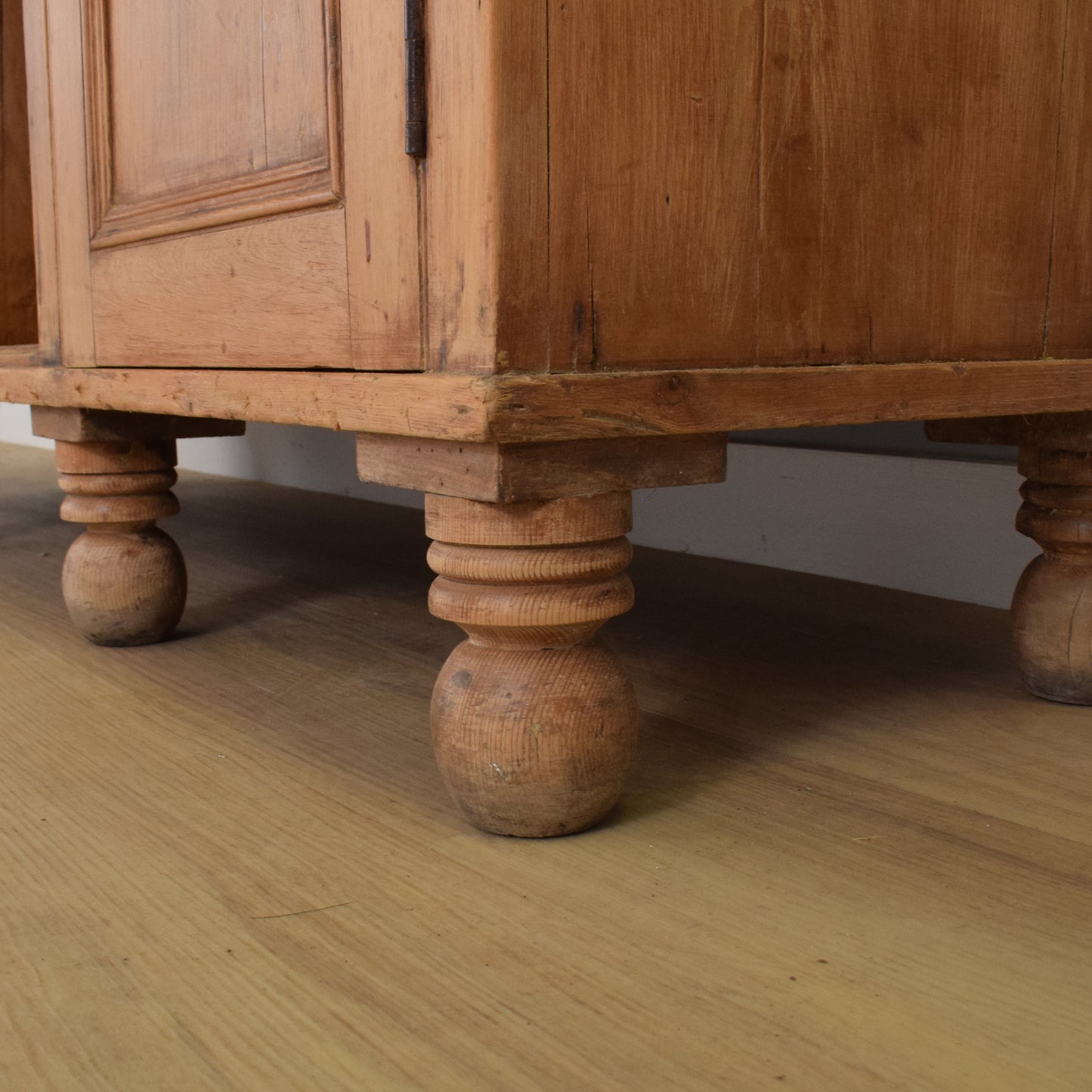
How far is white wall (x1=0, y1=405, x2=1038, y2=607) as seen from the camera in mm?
1359

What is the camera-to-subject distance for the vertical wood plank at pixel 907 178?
739 mm

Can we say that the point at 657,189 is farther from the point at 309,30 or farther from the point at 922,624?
the point at 922,624

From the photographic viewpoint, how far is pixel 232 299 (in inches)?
34.0

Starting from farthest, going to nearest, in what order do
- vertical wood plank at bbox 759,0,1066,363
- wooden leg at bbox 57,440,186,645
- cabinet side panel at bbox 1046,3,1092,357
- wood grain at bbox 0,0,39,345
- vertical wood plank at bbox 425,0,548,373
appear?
wood grain at bbox 0,0,39,345
wooden leg at bbox 57,440,186,645
cabinet side panel at bbox 1046,3,1092,357
vertical wood plank at bbox 759,0,1066,363
vertical wood plank at bbox 425,0,548,373

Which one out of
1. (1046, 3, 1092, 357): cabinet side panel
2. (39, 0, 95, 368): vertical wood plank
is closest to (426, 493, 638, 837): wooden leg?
(1046, 3, 1092, 357): cabinet side panel

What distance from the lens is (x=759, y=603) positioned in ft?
4.56

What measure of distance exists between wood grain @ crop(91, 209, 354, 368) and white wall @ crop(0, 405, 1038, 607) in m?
0.82

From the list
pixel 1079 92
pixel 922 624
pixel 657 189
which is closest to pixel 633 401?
pixel 657 189

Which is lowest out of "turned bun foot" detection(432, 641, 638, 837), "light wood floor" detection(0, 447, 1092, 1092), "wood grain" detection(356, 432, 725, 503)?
"light wood floor" detection(0, 447, 1092, 1092)

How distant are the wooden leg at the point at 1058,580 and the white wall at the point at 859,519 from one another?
0.35 meters

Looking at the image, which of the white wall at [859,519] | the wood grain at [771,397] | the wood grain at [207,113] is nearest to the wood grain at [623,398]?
the wood grain at [771,397]

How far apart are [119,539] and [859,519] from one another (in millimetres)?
813

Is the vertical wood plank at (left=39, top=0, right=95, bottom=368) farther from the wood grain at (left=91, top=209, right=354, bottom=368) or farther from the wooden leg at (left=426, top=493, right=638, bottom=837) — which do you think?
the wooden leg at (left=426, top=493, right=638, bottom=837)

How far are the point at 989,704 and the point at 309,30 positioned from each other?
2.26 feet
